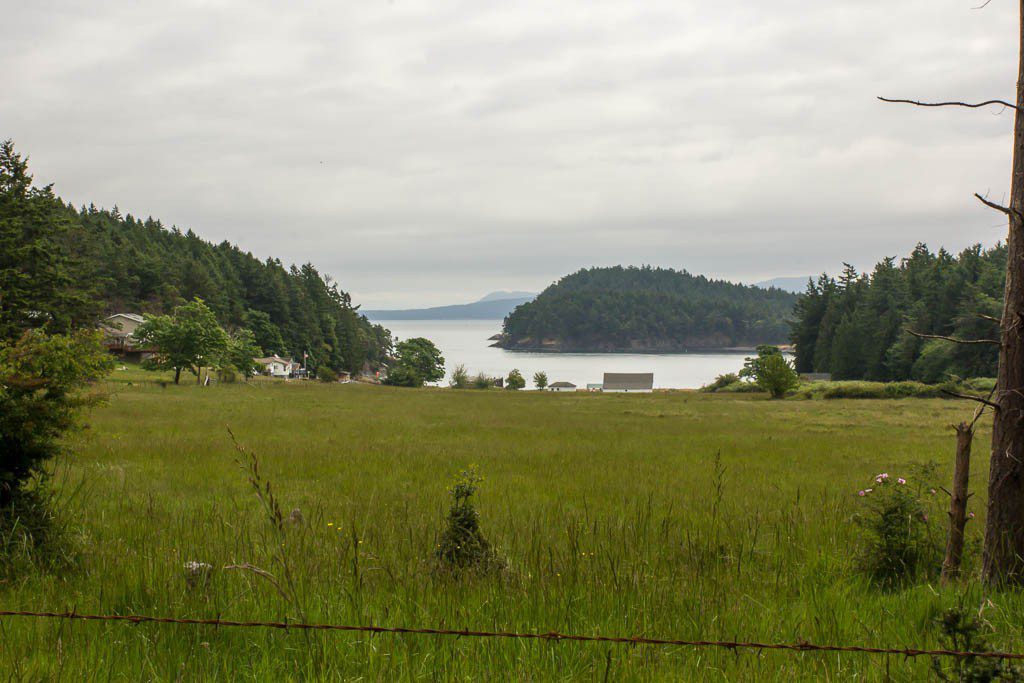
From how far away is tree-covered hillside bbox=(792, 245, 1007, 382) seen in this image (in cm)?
7469

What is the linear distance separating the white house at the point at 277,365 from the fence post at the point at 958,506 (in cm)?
10826

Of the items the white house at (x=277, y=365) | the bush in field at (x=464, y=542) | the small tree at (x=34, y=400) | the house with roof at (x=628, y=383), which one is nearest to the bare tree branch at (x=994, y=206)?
the bush in field at (x=464, y=542)

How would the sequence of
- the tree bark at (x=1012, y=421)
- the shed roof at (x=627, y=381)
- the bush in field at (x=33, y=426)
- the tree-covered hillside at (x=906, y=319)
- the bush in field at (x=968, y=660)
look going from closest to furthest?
the bush in field at (x=968, y=660) < the tree bark at (x=1012, y=421) < the bush in field at (x=33, y=426) < the tree-covered hillside at (x=906, y=319) < the shed roof at (x=627, y=381)

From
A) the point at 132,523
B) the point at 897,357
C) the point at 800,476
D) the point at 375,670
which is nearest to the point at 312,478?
the point at 132,523

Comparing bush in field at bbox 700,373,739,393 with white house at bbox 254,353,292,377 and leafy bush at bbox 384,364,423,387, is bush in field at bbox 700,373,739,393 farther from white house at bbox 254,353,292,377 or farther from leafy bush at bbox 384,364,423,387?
white house at bbox 254,353,292,377

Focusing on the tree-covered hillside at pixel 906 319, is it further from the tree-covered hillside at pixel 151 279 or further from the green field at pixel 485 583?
the tree-covered hillside at pixel 151 279

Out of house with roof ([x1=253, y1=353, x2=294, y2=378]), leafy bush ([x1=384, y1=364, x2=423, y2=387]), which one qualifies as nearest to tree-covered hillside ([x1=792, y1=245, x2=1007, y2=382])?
leafy bush ([x1=384, y1=364, x2=423, y2=387])

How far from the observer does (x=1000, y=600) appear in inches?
183

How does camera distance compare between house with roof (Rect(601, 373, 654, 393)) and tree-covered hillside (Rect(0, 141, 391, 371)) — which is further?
house with roof (Rect(601, 373, 654, 393))

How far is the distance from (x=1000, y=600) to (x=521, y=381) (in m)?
111

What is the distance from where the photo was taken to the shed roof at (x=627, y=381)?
354ft

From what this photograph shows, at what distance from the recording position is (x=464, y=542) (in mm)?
5906

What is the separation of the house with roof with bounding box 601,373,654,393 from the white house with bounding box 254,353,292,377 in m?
52.2

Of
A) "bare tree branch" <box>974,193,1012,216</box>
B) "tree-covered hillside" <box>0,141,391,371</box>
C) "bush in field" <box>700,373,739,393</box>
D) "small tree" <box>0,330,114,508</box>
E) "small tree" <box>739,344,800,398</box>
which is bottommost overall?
"bush in field" <box>700,373,739,393</box>
